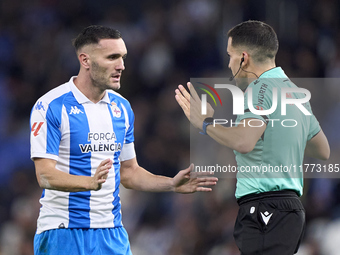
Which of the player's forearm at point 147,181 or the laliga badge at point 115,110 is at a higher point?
the laliga badge at point 115,110

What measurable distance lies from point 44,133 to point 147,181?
38.6 inches

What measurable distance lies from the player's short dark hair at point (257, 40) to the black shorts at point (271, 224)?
3.31 feet

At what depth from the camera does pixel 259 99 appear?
3.73 m

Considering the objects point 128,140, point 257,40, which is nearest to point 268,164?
point 257,40

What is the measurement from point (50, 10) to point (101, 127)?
5.76 metres

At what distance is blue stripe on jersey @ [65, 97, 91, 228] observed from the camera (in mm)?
4074

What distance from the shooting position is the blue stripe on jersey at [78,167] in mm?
4074

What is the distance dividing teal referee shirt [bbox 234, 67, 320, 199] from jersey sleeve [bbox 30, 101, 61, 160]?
51.6 inches

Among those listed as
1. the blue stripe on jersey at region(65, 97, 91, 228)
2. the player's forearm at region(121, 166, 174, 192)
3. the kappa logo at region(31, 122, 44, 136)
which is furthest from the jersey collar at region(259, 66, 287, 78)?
the kappa logo at region(31, 122, 44, 136)

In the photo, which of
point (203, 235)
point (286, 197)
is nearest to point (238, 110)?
point (286, 197)

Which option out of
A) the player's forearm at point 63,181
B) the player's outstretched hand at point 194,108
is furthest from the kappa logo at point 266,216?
the player's forearm at point 63,181

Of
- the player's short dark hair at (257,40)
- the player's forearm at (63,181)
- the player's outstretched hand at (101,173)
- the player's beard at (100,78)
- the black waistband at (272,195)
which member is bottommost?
the black waistband at (272,195)

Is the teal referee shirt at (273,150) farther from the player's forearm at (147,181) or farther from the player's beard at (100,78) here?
the player's beard at (100,78)

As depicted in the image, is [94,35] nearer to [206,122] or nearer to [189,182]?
[206,122]
